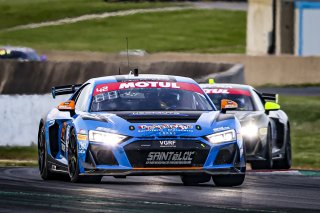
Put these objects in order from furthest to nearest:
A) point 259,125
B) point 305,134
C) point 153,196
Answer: point 305,134 → point 259,125 → point 153,196

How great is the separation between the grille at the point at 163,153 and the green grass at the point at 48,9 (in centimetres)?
8287

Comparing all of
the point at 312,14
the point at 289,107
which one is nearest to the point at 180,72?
the point at 289,107

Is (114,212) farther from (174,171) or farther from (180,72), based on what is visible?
(180,72)

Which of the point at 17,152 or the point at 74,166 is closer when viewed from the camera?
the point at 74,166

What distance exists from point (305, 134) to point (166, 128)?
1551cm

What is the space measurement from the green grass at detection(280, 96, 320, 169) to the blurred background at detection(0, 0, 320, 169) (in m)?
0.02

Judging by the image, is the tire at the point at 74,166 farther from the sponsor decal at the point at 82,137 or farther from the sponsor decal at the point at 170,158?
the sponsor decal at the point at 170,158

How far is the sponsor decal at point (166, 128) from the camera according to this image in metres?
15.5

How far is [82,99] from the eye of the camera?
17172 mm

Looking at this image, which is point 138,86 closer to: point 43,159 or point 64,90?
point 43,159

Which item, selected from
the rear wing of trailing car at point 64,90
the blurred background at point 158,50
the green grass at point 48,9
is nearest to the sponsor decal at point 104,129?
the blurred background at point 158,50

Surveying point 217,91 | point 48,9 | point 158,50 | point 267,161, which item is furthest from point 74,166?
point 48,9

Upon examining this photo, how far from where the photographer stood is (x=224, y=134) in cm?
1571

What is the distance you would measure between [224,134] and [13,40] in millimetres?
79075
